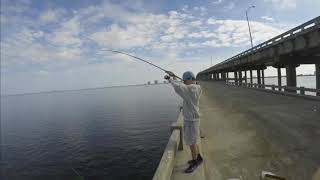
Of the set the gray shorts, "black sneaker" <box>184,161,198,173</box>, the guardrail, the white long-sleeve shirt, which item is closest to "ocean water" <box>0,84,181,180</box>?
the guardrail

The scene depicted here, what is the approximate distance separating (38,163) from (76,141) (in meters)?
8.21

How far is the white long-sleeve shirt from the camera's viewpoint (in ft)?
21.2

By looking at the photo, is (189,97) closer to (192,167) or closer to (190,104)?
(190,104)

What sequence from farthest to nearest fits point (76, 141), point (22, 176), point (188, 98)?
1. point (76, 141)
2. point (22, 176)
3. point (188, 98)

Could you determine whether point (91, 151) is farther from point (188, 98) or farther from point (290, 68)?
point (188, 98)

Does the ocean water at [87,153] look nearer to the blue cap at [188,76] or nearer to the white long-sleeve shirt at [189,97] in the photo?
the white long-sleeve shirt at [189,97]

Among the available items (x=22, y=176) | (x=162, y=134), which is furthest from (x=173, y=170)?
(x=162, y=134)

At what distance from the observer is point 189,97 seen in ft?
21.4

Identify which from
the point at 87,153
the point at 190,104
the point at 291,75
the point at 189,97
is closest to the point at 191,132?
the point at 190,104

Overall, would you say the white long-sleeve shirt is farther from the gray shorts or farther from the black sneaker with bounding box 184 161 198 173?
the black sneaker with bounding box 184 161 198 173

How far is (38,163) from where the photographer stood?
28.1 meters

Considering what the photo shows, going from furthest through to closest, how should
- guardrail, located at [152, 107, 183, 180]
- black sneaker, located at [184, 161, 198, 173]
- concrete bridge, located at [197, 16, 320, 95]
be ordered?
concrete bridge, located at [197, 16, 320, 95]
black sneaker, located at [184, 161, 198, 173]
guardrail, located at [152, 107, 183, 180]

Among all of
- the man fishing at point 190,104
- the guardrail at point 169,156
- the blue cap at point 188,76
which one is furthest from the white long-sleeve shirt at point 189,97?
the guardrail at point 169,156

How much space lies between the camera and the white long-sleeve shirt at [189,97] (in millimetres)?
6465
